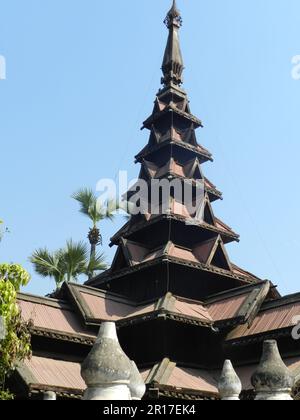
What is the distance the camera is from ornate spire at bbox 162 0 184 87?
106 feet

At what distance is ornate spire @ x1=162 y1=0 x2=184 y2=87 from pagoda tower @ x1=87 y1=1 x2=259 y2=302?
187cm

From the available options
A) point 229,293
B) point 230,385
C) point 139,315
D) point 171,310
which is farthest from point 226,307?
point 230,385

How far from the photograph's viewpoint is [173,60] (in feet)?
106

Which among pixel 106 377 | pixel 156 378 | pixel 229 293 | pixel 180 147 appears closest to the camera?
pixel 106 377

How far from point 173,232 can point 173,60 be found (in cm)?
1262

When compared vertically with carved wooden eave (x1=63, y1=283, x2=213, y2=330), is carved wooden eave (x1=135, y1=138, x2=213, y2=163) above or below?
above

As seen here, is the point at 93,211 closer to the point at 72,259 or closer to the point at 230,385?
the point at 72,259

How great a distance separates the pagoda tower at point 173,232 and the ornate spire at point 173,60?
1870mm

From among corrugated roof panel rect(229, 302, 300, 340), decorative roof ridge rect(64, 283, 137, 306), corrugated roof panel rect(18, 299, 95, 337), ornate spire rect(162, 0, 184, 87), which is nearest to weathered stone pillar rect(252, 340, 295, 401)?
corrugated roof panel rect(229, 302, 300, 340)

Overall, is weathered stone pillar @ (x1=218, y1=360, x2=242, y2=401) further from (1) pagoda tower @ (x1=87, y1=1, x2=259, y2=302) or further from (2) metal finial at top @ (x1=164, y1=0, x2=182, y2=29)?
(2) metal finial at top @ (x1=164, y1=0, x2=182, y2=29)

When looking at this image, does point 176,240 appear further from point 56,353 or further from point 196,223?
point 56,353

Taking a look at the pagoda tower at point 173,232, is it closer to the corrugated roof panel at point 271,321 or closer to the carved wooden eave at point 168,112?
the carved wooden eave at point 168,112
